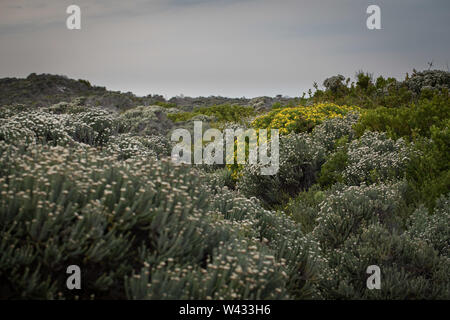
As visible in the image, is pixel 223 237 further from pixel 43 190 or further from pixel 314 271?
pixel 43 190

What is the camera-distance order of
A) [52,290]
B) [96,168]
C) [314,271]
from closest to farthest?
[52,290]
[96,168]
[314,271]

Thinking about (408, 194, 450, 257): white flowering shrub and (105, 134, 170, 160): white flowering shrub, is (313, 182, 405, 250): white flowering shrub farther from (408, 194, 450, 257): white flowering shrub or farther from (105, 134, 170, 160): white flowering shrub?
(105, 134, 170, 160): white flowering shrub

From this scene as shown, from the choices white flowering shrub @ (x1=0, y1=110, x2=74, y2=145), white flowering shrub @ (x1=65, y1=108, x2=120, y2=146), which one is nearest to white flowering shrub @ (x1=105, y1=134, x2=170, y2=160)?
white flowering shrub @ (x1=65, y1=108, x2=120, y2=146)

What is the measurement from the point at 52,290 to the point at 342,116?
1068cm

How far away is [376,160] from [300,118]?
421 centimetres

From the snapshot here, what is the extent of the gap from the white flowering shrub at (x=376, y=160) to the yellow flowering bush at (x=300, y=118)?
9.10 ft

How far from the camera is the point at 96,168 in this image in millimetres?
3982

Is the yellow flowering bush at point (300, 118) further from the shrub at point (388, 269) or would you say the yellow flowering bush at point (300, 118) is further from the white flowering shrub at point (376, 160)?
the shrub at point (388, 269)

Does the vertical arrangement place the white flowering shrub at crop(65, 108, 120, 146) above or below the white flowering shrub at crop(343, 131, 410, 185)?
above

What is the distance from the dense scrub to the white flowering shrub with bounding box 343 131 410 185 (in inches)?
1.2

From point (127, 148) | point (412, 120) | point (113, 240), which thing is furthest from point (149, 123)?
point (113, 240)

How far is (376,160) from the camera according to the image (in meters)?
8.41

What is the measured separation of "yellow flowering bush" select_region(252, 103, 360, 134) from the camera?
39.4ft

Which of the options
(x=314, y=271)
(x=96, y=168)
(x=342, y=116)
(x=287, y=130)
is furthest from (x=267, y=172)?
(x=96, y=168)
